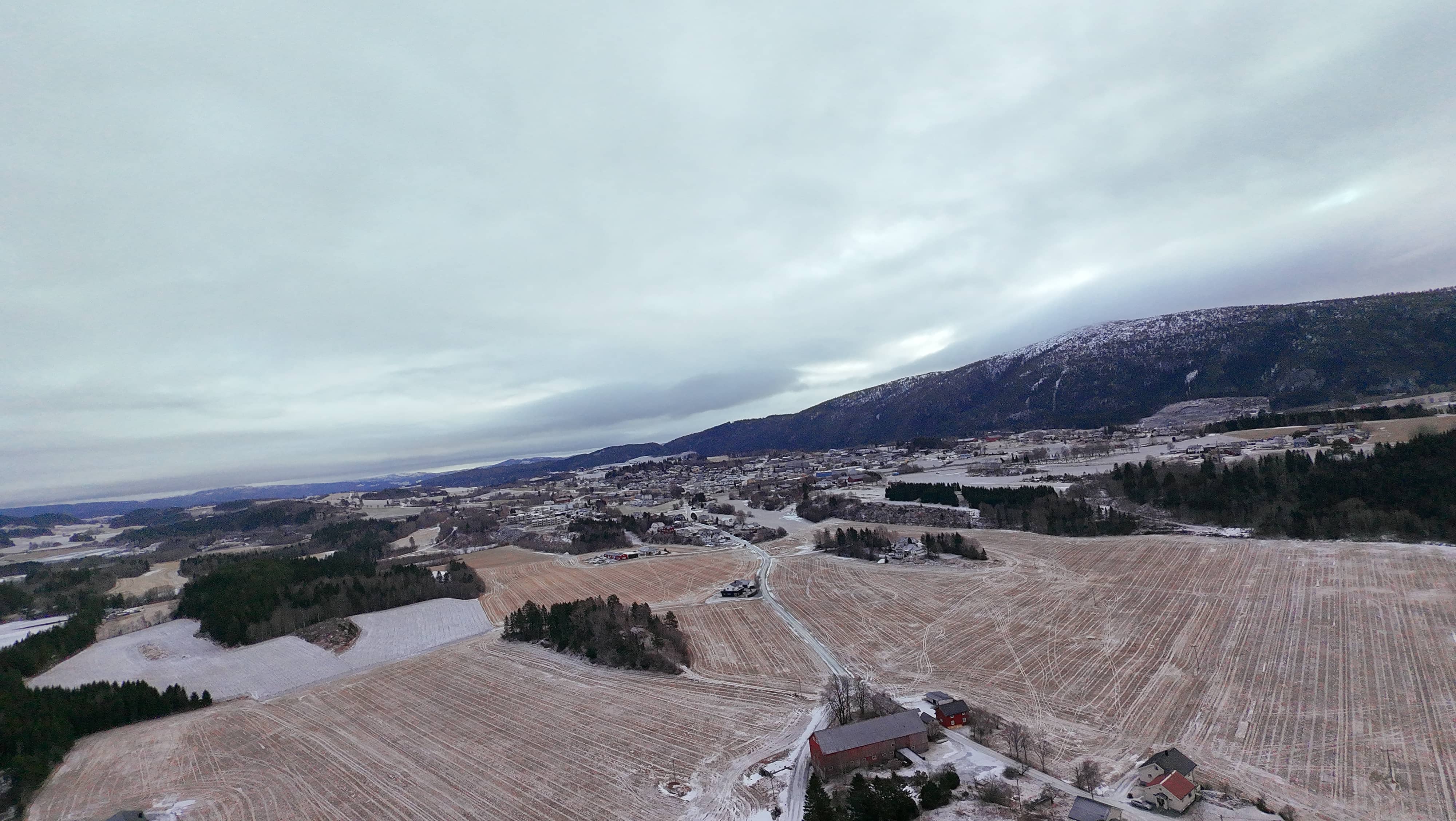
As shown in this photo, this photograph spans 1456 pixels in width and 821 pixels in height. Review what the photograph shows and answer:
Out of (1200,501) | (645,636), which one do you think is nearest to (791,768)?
(645,636)

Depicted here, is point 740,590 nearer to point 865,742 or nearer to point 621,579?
point 621,579

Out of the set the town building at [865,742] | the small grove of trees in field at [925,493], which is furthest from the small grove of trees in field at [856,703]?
the small grove of trees in field at [925,493]

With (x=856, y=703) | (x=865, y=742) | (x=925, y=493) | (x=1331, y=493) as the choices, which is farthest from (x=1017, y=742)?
(x=925, y=493)

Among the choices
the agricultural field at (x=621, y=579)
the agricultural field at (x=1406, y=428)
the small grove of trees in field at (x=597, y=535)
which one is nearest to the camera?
the agricultural field at (x=621, y=579)

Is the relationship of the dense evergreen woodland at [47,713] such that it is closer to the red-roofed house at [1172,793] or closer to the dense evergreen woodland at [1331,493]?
the red-roofed house at [1172,793]

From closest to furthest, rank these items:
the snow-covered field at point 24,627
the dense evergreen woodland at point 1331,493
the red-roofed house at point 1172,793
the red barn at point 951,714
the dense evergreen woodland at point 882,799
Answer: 1. the dense evergreen woodland at point 882,799
2. the red-roofed house at point 1172,793
3. the red barn at point 951,714
4. the dense evergreen woodland at point 1331,493
5. the snow-covered field at point 24,627

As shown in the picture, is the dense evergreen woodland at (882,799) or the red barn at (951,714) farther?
the red barn at (951,714)

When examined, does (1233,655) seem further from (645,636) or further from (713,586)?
(713,586)
